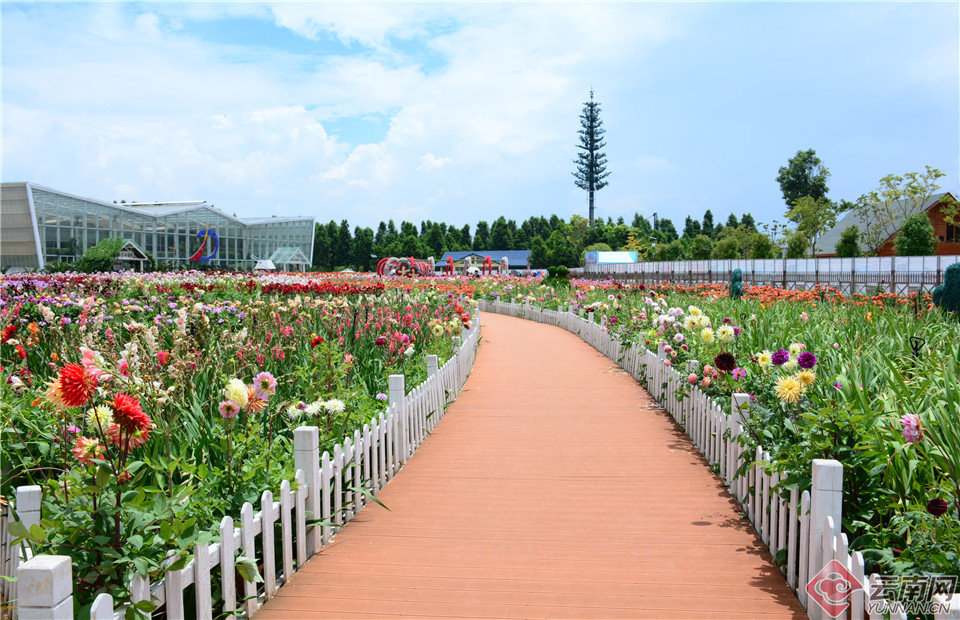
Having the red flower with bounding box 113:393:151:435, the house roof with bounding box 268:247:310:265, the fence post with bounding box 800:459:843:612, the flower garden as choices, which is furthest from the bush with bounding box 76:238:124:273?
the fence post with bounding box 800:459:843:612

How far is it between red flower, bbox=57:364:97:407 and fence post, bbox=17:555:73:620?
1.92ft

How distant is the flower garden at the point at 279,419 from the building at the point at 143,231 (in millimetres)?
40963

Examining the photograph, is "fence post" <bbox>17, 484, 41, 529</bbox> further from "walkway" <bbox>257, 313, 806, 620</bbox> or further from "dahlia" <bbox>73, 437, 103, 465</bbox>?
"walkway" <bbox>257, 313, 806, 620</bbox>

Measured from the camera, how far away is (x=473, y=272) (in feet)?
142

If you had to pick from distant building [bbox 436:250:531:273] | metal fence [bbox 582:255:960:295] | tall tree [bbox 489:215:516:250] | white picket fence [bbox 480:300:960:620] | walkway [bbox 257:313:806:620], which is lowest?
walkway [bbox 257:313:806:620]

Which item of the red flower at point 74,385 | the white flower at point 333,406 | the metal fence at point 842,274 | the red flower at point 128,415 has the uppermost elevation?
the metal fence at point 842,274

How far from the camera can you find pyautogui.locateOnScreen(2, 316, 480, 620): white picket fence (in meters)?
1.89

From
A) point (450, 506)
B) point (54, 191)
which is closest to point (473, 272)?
point (54, 191)

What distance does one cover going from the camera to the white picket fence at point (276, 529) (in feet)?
6.19

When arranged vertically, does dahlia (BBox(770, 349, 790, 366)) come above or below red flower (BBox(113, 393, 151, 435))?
below

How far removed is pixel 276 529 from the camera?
3402mm

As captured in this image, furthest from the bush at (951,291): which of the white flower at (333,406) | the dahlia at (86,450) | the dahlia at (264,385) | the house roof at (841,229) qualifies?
the house roof at (841,229)

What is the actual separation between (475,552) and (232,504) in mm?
1371

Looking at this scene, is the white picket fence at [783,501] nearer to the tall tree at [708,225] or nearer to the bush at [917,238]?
the bush at [917,238]
